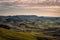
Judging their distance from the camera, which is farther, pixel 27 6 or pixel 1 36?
pixel 27 6

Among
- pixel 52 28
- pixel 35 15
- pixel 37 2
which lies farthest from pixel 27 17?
pixel 52 28

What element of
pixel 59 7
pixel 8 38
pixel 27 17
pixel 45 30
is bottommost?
pixel 8 38

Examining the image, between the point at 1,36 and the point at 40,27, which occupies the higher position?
the point at 40,27

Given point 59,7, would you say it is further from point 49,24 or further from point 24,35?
point 24,35

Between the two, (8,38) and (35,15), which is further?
(35,15)

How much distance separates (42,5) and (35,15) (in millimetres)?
268

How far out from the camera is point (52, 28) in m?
3.09

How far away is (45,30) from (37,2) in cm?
64

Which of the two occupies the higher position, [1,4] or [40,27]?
[1,4]

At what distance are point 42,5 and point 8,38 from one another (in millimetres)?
1019

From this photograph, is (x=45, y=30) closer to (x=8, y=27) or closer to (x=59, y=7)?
(x=59, y=7)

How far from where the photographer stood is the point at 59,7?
3.16m

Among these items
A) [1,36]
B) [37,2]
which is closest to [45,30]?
[37,2]

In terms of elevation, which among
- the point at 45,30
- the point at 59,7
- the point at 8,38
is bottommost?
the point at 8,38
